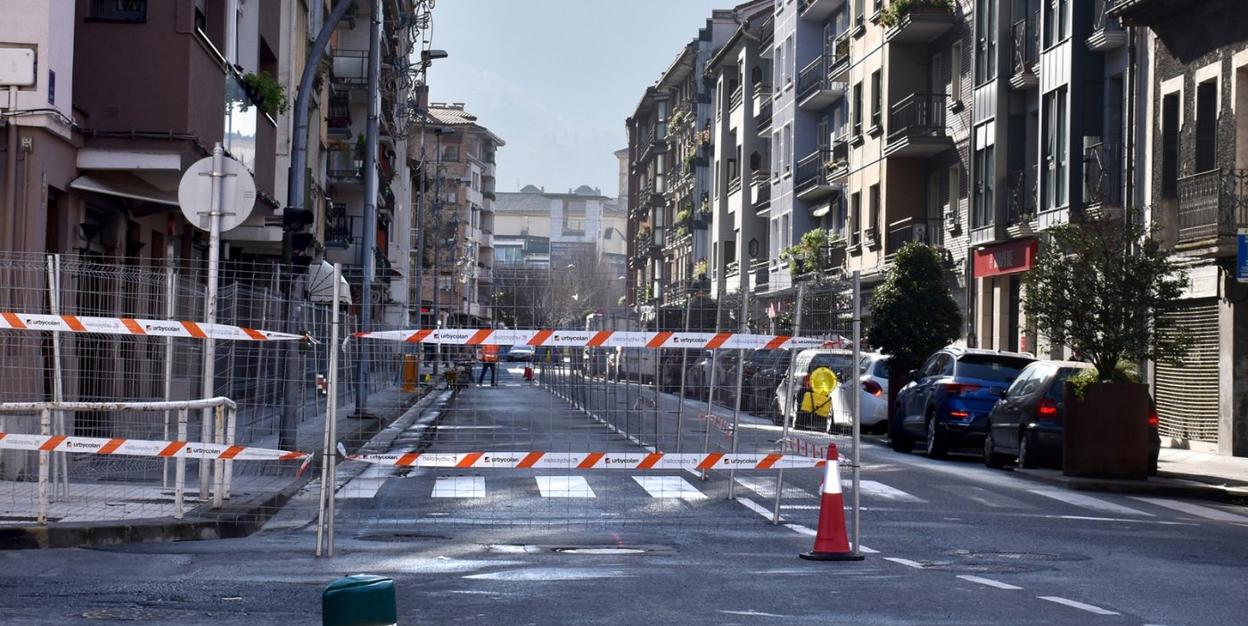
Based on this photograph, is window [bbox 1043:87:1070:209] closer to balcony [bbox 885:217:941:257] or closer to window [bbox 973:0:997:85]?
window [bbox 973:0:997:85]

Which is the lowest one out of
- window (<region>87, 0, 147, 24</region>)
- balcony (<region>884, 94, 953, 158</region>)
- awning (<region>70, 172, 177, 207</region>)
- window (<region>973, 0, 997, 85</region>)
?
awning (<region>70, 172, 177, 207</region>)

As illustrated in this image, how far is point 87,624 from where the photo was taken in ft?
29.1

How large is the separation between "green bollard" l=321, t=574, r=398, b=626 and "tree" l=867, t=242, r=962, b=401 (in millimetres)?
27680

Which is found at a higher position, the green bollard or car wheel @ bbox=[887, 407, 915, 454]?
the green bollard

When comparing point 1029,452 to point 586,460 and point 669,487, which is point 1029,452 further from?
point 586,460

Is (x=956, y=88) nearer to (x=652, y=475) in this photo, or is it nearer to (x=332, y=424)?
(x=652, y=475)

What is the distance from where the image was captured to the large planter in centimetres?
2122

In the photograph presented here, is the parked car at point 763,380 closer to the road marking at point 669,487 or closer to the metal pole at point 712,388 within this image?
the metal pole at point 712,388

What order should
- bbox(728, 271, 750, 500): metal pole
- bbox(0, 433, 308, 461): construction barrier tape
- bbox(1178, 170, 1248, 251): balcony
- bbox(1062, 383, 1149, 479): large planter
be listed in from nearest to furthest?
bbox(0, 433, 308, 461): construction barrier tape < bbox(728, 271, 750, 500): metal pole < bbox(1062, 383, 1149, 479): large planter < bbox(1178, 170, 1248, 251): balcony

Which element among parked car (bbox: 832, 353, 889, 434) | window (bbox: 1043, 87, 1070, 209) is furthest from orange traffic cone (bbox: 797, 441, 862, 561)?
window (bbox: 1043, 87, 1070, 209)

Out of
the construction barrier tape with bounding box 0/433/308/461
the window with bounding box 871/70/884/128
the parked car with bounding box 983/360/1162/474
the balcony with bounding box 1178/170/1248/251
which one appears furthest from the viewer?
the window with bounding box 871/70/884/128

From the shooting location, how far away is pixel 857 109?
5184cm

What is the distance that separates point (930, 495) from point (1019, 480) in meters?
3.38

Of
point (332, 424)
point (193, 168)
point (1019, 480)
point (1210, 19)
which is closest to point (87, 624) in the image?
point (332, 424)
